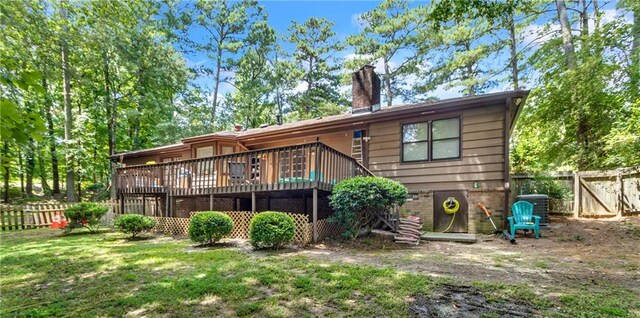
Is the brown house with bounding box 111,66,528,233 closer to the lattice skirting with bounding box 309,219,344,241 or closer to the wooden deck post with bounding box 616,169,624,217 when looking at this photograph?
the lattice skirting with bounding box 309,219,344,241

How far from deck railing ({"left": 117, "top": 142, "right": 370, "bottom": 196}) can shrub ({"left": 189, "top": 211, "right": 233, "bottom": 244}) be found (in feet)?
4.65

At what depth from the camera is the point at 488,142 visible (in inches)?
357

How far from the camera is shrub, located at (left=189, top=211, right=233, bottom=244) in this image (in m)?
7.48

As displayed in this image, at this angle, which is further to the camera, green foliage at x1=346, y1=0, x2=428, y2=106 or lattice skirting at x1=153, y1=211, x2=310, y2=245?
green foliage at x1=346, y1=0, x2=428, y2=106

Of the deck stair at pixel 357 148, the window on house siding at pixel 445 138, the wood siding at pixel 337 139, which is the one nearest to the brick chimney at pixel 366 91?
the wood siding at pixel 337 139

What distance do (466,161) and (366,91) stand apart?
4599 millimetres

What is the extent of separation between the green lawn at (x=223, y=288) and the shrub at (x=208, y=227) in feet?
3.13

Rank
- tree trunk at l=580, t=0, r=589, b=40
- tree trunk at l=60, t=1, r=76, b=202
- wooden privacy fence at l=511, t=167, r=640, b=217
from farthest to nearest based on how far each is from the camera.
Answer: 1. tree trunk at l=60, t=1, r=76, b=202
2. tree trunk at l=580, t=0, r=589, b=40
3. wooden privacy fence at l=511, t=167, r=640, b=217

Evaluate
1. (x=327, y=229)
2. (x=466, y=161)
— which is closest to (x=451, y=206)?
(x=466, y=161)

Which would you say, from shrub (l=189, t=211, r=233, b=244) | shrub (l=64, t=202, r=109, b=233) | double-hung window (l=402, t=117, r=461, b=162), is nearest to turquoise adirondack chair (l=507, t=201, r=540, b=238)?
double-hung window (l=402, t=117, r=461, b=162)

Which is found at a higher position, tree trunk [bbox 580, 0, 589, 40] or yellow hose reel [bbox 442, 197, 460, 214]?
tree trunk [bbox 580, 0, 589, 40]

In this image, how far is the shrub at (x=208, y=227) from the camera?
7484mm

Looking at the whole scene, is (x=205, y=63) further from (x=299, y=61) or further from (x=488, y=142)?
(x=488, y=142)

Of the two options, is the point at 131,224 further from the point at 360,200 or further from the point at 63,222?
the point at 360,200
